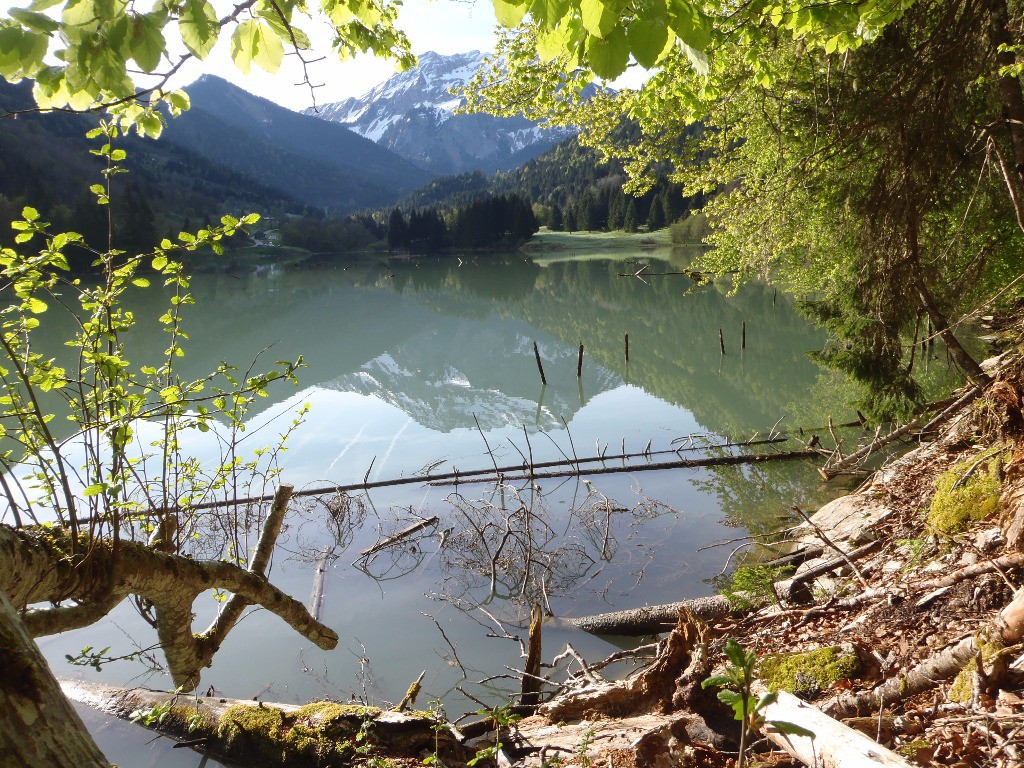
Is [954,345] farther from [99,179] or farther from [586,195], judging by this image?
[99,179]

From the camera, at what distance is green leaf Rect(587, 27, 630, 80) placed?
1462 millimetres

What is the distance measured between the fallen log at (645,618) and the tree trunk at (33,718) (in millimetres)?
5237

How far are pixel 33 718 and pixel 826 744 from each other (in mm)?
2317

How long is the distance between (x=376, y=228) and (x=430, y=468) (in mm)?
108657

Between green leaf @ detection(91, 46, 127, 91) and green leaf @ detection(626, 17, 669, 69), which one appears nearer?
green leaf @ detection(626, 17, 669, 69)

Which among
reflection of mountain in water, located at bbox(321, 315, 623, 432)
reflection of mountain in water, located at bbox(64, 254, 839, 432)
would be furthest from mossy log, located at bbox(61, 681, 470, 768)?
reflection of mountain in water, located at bbox(321, 315, 623, 432)

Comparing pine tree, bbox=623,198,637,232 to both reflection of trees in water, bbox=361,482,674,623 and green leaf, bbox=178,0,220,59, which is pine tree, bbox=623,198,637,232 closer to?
reflection of trees in water, bbox=361,482,674,623

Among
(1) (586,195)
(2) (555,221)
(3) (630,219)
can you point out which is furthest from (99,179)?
(3) (630,219)

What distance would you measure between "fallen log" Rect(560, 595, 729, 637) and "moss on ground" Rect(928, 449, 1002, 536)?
2.14 m

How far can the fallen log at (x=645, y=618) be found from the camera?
18.5 ft

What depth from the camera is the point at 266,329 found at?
97.1 feet

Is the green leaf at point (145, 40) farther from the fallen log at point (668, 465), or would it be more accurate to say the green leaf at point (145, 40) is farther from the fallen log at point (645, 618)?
the fallen log at point (668, 465)

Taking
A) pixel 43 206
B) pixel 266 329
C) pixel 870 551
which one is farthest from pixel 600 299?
pixel 43 206

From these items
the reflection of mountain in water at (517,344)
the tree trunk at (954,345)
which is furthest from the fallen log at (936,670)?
the reflection of mountain in water at (517,344)
